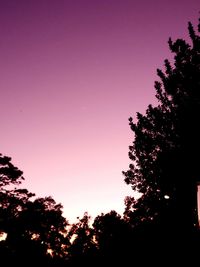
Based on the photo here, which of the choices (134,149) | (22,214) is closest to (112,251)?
(134,149)

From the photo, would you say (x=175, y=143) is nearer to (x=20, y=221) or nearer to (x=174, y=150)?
(x=174, y=150)

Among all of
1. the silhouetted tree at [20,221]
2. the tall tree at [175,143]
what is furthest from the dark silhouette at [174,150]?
→ the silhouetted tree at [20,221]

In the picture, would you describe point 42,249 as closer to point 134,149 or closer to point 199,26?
point 134,149

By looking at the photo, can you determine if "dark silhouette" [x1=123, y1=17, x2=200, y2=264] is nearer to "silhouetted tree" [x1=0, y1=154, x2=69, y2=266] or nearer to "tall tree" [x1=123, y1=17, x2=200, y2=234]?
"tall tree" [x1=123, y1=17, x2=200, y2=234]

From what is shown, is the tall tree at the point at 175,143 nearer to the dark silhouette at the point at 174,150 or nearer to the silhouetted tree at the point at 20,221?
the dark silhouette at the point at 174,150

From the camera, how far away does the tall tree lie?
21.9 meters

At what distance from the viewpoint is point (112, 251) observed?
29578 mm

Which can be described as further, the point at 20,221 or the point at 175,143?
the point at 20,221

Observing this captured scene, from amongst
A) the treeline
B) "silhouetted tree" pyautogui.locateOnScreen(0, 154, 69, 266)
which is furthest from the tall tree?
"silhouetted tree" pyautogui.locateOnScreen(0, 154, 69, 266)

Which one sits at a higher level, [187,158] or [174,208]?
[187,158]

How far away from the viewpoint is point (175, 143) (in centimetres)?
2272

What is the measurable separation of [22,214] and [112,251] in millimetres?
15386

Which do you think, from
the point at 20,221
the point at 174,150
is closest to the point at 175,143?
the point at 174,150

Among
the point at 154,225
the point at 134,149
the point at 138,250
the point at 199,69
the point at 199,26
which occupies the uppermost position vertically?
the point at 199,26
